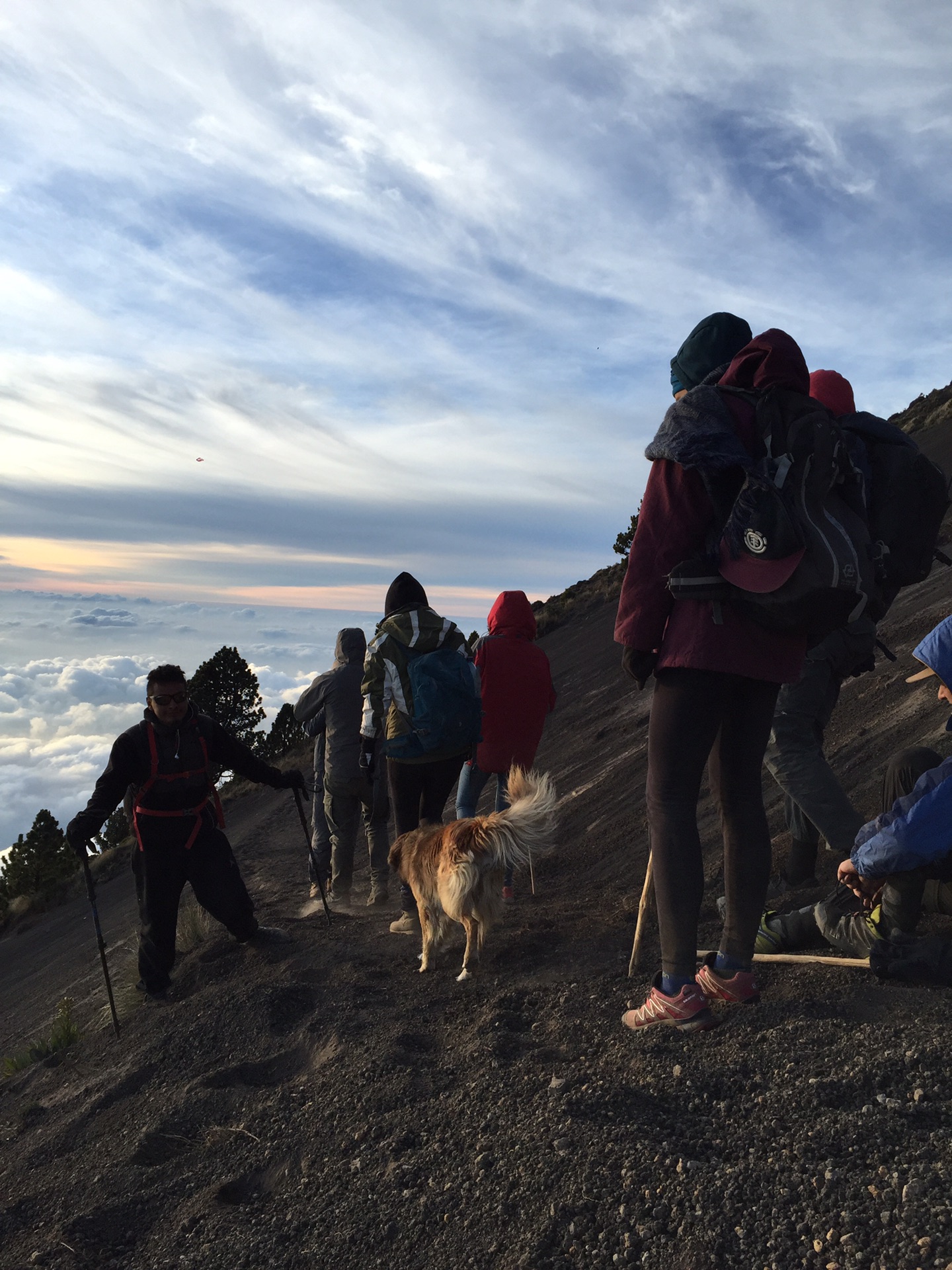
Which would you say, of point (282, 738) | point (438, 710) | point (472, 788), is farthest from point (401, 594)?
point (282, 738)

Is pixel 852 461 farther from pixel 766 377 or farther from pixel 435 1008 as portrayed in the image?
pixel 435 1008

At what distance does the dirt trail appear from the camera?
7.21ft

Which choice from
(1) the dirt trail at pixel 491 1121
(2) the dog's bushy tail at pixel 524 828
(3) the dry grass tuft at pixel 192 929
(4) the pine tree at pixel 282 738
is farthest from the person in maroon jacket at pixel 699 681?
(4) the pine tree at pixel 282 738

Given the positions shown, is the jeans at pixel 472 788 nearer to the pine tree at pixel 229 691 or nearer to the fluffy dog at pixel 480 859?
the fluffy dog at pixel 480 859

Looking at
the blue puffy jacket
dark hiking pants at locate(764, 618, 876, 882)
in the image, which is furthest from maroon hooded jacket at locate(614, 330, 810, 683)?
dark hiking pants at locate(764, 618, 876, 882)

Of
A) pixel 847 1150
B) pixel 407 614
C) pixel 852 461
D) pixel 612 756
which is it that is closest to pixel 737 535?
pixel 852 461

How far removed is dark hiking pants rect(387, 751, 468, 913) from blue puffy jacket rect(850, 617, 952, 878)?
2.79 metres

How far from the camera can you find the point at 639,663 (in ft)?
10.1

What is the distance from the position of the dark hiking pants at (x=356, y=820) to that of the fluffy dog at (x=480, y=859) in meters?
2.00

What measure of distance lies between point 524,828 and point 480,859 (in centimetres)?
31

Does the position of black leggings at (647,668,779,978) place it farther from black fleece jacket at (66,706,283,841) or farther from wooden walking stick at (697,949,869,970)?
black fleece jacket at (66,706,283,841)

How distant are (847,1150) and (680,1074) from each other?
0.65 meters

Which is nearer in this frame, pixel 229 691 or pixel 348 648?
pixel 348 648

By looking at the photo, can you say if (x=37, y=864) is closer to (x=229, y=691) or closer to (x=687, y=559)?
(x=229, y=691)
